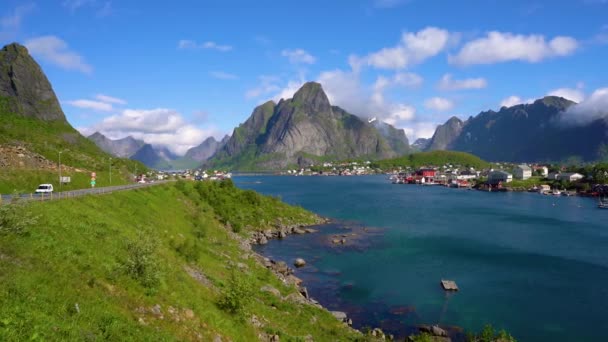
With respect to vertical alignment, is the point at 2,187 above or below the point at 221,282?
above

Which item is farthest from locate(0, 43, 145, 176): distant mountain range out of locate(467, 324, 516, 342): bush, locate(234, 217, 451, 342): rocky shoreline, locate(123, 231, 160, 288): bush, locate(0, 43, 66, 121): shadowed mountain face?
locate(467, 324, 516, 342): bush

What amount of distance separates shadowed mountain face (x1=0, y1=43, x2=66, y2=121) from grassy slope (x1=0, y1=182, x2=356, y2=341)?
125m

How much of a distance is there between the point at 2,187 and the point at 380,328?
5611 centimetres

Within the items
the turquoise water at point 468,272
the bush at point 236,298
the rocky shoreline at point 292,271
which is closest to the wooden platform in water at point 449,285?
the turquoise water at point 468,272

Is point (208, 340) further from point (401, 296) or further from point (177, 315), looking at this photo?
point (401, 296)

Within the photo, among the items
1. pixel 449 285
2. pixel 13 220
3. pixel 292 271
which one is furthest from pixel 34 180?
pixel 449 285

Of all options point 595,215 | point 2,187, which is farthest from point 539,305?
point 595,215

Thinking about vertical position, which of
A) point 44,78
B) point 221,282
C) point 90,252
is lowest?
point 221,282

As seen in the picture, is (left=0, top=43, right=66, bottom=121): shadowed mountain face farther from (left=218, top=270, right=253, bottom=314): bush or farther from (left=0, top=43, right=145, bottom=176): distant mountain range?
(left=218, top=270, right=253, bottom=314): bush

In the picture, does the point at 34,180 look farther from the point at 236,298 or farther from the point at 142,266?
the point at 236,298

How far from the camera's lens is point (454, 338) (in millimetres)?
35375

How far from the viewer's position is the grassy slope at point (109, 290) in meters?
15.9

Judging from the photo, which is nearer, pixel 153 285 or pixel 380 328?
pixel 153 285

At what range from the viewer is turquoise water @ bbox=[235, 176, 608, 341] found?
40156 mm
